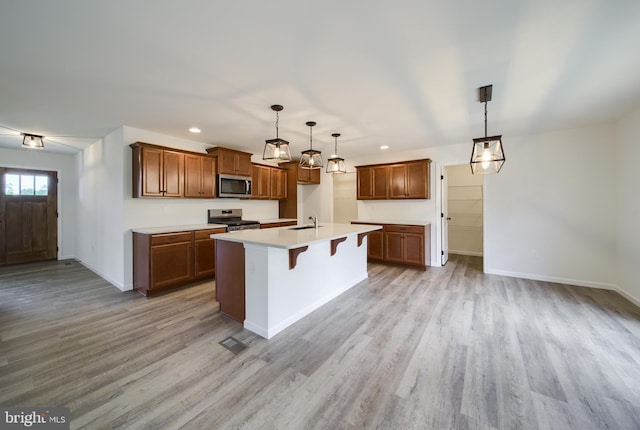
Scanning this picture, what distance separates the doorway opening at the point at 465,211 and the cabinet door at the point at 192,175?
562 cm

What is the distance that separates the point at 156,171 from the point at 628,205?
6783 millimetres

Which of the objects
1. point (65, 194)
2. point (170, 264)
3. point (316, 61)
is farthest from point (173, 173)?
point (65, 194)

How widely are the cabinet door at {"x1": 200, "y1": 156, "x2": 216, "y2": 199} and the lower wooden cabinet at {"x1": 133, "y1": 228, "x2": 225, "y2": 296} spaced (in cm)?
75

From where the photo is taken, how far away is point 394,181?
5.36 meters

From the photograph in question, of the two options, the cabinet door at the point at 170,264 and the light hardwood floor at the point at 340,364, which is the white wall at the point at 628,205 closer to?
the light hardwood floor at the point at 340,364

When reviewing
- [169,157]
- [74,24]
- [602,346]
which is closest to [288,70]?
[74,24]

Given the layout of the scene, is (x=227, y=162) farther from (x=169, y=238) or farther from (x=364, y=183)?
(x=364, y=183)

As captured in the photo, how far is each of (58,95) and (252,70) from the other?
2.27 metres

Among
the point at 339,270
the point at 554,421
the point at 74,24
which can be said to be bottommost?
the point at 554,421

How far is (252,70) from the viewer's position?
2.18m

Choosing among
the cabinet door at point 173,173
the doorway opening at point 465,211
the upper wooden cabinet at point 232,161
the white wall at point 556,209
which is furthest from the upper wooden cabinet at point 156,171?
the doorway opening at point 465,211

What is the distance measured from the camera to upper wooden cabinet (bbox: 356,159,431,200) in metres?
5.04

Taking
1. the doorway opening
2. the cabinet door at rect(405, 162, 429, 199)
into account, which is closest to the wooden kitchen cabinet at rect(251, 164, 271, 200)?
the cabinet door at rect(405, 162, 429, 199)

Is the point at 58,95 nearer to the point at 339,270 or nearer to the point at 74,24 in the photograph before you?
the point at 74,24
